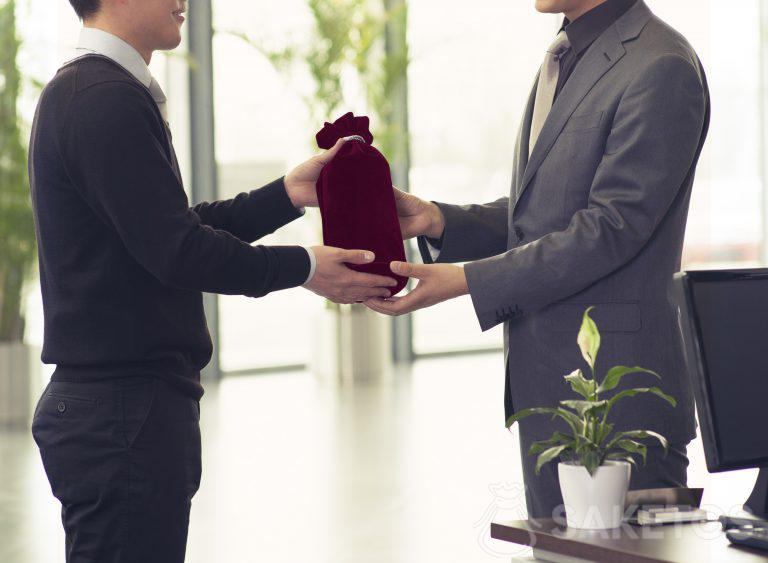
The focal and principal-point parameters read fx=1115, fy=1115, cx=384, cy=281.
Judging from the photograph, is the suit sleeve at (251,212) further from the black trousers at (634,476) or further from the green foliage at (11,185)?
the green foliage at (11,185)

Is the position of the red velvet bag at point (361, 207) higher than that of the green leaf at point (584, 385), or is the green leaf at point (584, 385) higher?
the red velvet bag at point (361, 207)

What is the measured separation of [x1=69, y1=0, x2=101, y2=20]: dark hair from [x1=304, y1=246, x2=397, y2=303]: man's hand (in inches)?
25.4

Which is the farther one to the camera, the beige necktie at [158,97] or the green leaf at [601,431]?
the beige necktie at [158,97]

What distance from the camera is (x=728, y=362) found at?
1813mm

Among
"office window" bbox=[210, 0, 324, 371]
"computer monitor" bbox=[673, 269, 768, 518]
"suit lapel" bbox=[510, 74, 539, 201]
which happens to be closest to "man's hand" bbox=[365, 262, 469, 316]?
"suit lapel" bbox=[510, 74, 539, 201]

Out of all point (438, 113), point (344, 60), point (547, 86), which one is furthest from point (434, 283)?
point (438, 113)

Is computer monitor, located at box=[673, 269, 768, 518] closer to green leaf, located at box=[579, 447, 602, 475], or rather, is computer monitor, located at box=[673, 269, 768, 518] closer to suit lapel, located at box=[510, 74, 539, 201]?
green leaf, located at box=[579, 447, 602, 475]

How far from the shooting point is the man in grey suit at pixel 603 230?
2199mm

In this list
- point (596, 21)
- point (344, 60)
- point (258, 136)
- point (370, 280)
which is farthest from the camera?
point (258, 136)

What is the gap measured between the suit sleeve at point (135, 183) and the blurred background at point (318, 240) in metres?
1.09

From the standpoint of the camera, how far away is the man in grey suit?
7.22ft

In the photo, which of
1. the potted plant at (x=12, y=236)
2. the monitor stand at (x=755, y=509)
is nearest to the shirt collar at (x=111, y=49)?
the monitor stand at (x=755, y=509)

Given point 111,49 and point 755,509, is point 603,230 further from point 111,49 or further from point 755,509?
point 111,49

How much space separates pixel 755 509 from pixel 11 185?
5786mm
